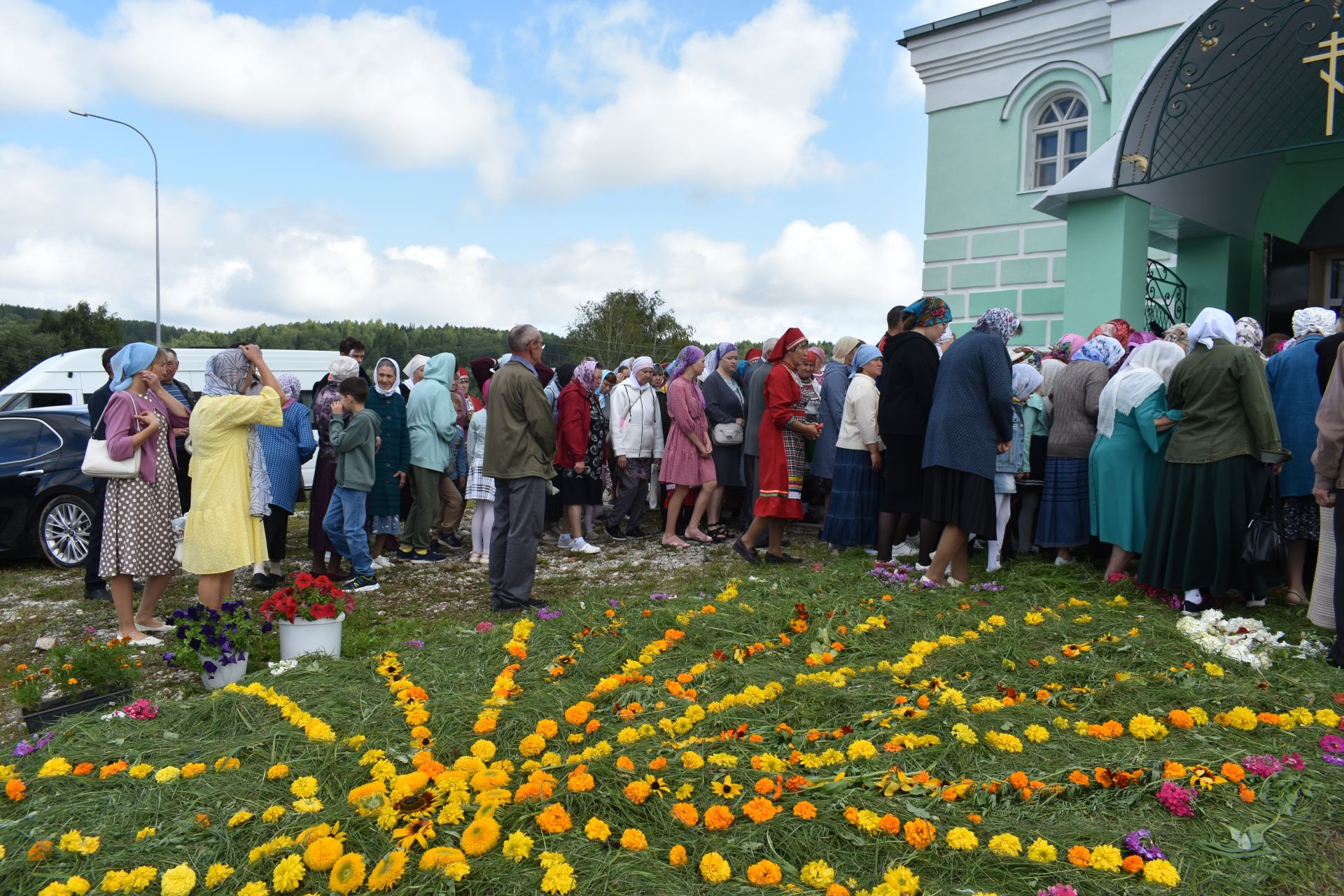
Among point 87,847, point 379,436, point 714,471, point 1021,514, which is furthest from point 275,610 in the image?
point 1021,514

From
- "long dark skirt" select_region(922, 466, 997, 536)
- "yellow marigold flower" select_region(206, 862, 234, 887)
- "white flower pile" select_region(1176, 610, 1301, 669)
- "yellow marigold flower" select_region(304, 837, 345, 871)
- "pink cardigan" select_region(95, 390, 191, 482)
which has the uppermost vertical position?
"pink cardigan" select_region(95, 390, 191, 482)

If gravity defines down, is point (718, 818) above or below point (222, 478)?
below

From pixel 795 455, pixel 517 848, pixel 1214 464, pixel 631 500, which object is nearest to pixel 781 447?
pixel 795 455

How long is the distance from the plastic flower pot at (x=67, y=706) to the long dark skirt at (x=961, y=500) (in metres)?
5.10

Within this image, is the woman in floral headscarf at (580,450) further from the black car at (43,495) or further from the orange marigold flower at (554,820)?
the orange marigold flower at (554,820)

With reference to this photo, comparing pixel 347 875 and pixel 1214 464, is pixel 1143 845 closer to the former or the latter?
pixel 347 875

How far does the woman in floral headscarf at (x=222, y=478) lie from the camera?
18.5ft

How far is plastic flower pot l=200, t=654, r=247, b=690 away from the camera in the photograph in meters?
4.85

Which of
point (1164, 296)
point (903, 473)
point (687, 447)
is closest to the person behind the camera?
point (903, 473)

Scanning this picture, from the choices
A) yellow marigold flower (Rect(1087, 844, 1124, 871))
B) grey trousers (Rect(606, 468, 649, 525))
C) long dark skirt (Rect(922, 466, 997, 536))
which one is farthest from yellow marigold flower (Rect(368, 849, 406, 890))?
grey trousers (Rect(606, 468, 649, 525))

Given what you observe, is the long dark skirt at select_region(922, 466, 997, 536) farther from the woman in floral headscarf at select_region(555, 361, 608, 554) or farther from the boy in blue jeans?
the boy in blue jeans

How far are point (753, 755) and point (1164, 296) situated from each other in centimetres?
1106

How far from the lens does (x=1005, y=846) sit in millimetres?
2814

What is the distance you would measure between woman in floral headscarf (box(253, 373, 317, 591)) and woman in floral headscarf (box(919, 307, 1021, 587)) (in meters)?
5.19
